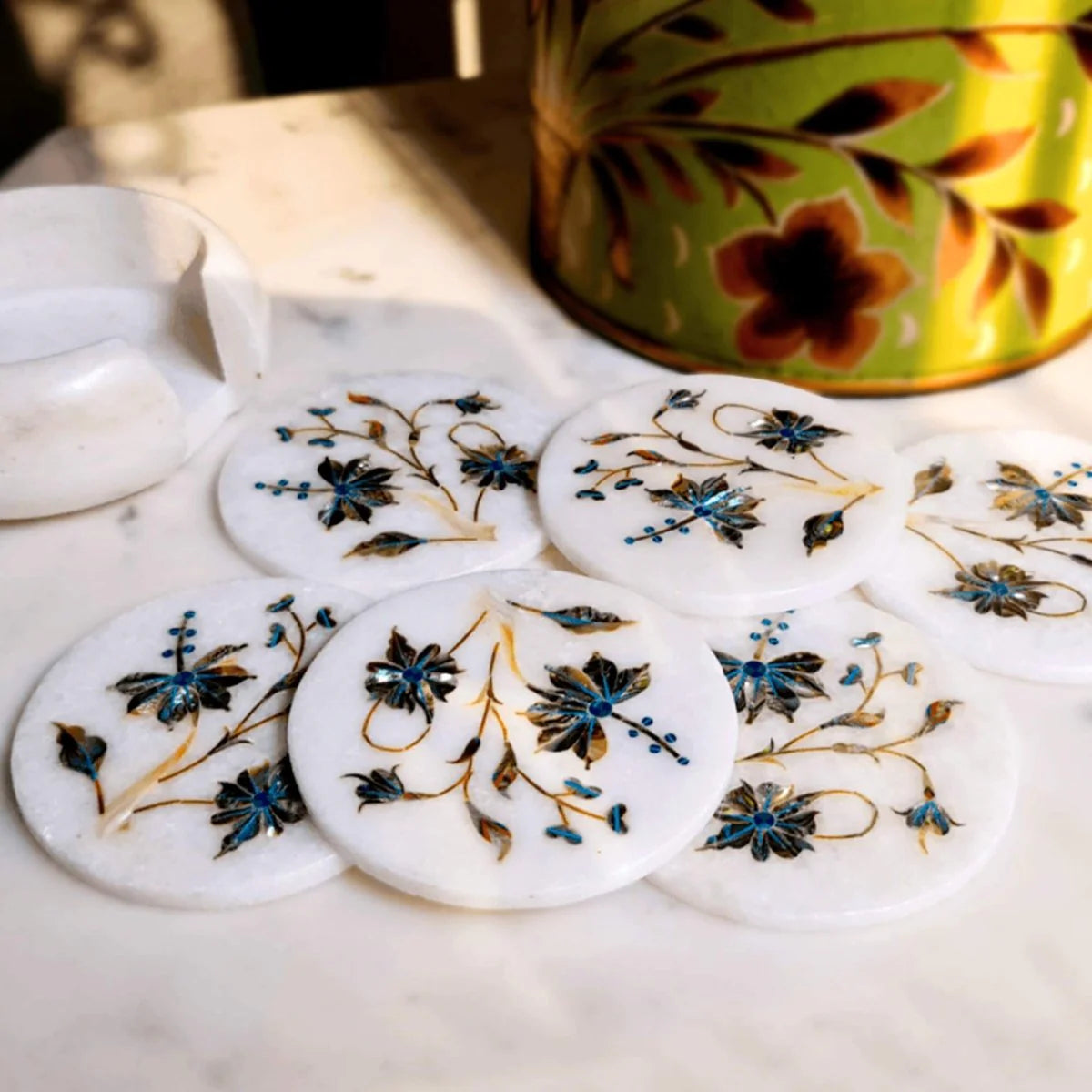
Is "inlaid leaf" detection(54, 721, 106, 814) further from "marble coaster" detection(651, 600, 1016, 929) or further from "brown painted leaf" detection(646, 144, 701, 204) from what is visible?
"brown painted leaf" detection(646, 144, 701, 204)

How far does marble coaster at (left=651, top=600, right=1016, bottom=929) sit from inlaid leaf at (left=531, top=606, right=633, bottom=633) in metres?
0.04

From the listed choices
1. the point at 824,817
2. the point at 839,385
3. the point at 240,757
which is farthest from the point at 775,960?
the point at 839,385

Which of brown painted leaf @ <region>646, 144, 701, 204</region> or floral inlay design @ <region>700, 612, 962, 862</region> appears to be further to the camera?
brown painted leaf @ <region>646, 144, 701, 204</region>

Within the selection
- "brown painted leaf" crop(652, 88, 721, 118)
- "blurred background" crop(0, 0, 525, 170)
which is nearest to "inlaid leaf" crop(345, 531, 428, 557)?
"brown painted leaf" crop(652, 88, 721, 118)

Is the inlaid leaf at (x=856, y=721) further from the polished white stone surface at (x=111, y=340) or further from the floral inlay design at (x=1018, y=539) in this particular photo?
the polished white stone surface at (x=111, y=340)

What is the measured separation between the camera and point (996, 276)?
536 mm

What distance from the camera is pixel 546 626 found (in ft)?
1.45

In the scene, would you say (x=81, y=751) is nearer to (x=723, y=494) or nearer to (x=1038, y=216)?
(x=723, y=494)

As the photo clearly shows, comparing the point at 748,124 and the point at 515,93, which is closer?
the point at 748,124

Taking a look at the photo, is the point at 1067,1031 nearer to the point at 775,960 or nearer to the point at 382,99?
the point at 775,960

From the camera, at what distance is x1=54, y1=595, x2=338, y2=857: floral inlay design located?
15.3 inches

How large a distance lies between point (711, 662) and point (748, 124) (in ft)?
0.74

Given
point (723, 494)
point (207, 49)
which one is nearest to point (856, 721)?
point (723, 494)

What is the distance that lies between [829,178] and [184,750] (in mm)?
332
